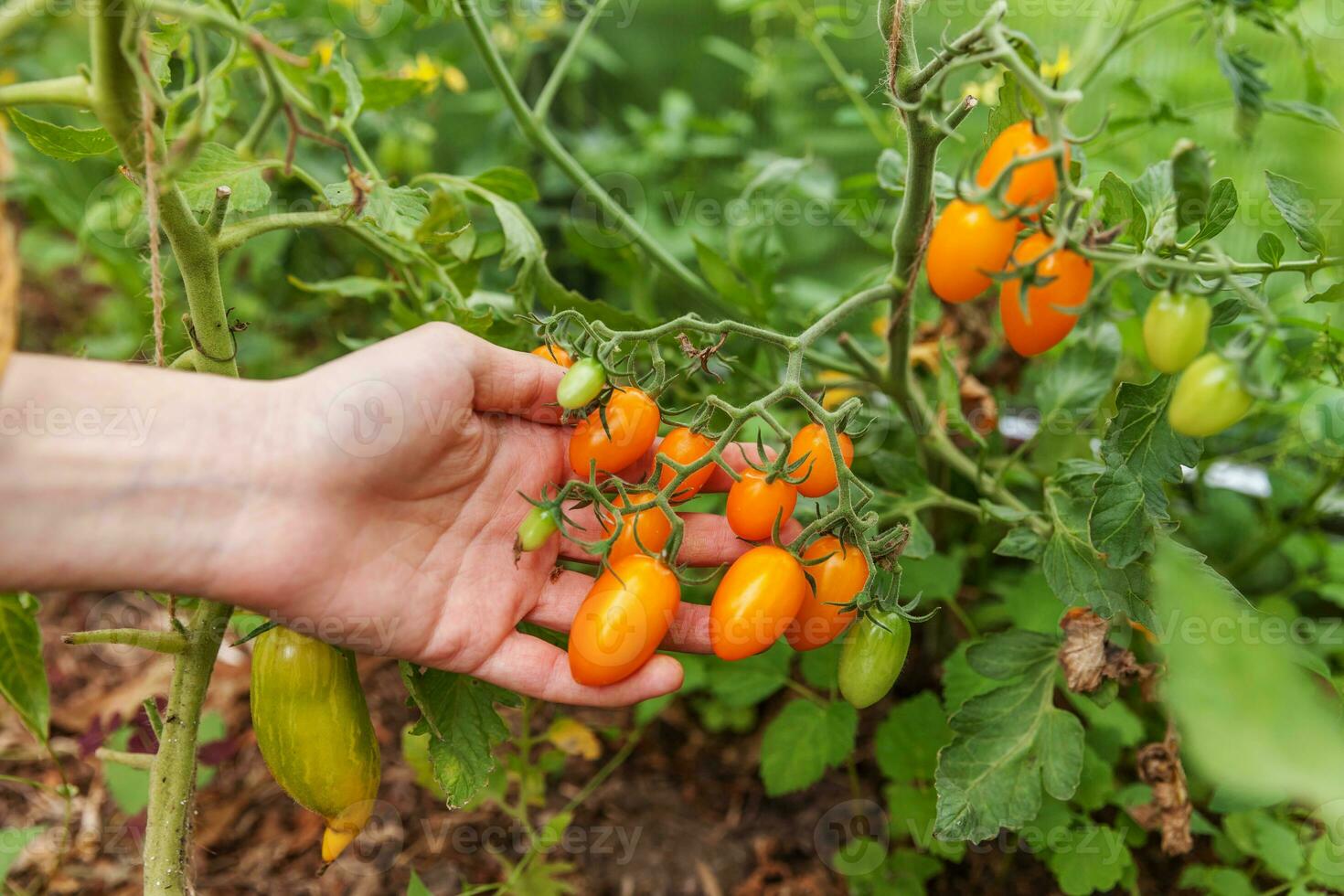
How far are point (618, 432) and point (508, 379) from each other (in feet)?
0.57

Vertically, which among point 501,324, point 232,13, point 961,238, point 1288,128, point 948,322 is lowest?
point 948,322

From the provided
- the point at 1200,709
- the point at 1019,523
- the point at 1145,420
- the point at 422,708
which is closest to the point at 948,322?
the point at 1019,523

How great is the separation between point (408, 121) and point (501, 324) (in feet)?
4.39

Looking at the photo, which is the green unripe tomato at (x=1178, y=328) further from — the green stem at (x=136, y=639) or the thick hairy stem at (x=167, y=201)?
the green stem at (x=136, y=639)

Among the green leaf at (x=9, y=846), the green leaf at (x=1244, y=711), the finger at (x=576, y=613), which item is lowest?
the green leaf at (x=9, y=846)

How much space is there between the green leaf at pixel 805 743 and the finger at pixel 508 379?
2.19 ft

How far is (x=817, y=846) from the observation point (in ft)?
5.40

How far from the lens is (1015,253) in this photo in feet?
3.12

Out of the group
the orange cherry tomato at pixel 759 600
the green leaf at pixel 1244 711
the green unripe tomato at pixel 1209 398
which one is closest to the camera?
the green leaf at pixel 1244 711

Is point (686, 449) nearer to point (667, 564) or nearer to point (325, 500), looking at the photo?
point (667, 564)

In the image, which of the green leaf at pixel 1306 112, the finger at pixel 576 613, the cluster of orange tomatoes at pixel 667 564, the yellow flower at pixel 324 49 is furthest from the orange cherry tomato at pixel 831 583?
Answer: the yellow flower at pixel 324 49

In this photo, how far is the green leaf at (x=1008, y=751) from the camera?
1112mm

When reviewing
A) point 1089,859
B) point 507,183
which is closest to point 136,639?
point 507,183

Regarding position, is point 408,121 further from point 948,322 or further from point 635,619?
point 635,619
